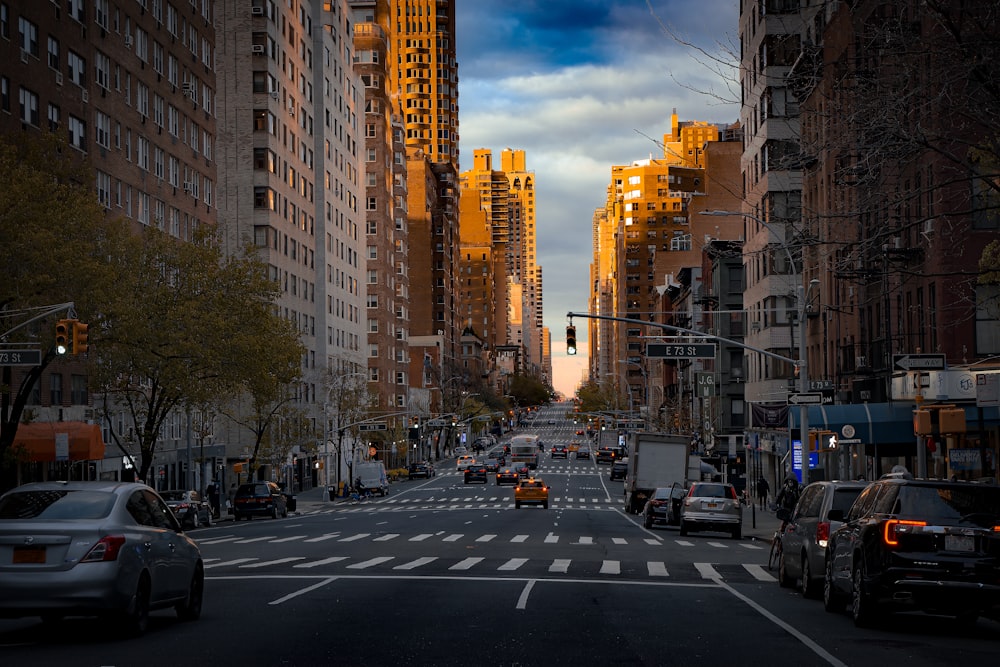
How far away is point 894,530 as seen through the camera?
15.6 metres

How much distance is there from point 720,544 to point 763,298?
37241mm

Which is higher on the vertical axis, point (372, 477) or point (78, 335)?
point (78, 335)

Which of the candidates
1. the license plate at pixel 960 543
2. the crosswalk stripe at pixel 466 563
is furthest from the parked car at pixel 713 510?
the license plate at pixel 960 543

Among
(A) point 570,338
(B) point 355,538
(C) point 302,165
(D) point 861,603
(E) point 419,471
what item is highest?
(C) point 302,165

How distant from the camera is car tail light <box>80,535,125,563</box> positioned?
533 inches

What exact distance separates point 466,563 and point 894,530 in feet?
43.5

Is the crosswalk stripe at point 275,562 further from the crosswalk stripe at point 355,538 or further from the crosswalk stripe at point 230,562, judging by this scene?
the crosswalk stripe at point 355,538

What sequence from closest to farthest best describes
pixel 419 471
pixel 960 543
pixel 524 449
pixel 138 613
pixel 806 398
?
pixel 138 613 < pixel 960 543 < pixel 806 398 < pixel 419 471 < pixel 524 449

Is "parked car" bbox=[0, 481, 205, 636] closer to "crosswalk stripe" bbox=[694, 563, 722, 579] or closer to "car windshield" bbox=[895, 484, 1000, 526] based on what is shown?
"car windshield" bbox=[895, 484, 1000, 526]

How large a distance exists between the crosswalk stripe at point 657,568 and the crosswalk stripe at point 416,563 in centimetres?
462

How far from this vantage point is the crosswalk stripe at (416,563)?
26.1 meters

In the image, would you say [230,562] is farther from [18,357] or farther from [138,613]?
[138,613]

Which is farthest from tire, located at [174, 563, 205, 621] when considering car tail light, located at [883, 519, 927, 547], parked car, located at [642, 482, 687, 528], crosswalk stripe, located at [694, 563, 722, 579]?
parked car, located at [642, 482, 687, 528]

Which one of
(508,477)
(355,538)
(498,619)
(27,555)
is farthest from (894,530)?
(508,477)
